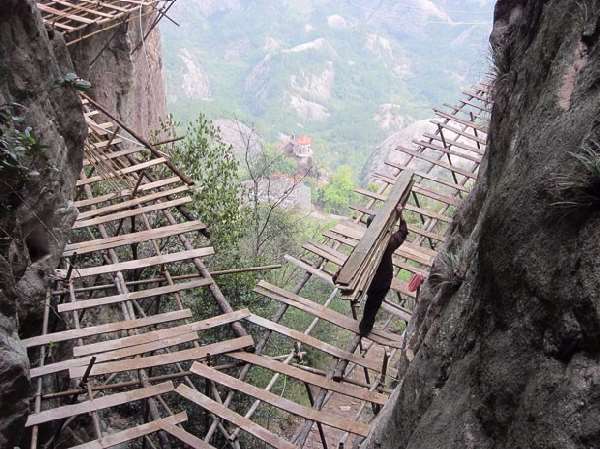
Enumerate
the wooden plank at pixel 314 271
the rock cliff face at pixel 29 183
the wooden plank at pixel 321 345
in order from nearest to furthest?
the rock cliff face at pixel 29 183 < the wooden plank at pixel 321 345 < the wooden plank at pixel 314 271

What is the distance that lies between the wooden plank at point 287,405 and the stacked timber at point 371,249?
1185 millimetres

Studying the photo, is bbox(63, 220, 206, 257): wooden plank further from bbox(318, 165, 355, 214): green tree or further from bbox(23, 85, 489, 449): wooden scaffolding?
bbox(318, 165, 355, 214): green tree

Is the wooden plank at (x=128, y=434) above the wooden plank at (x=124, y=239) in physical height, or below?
below

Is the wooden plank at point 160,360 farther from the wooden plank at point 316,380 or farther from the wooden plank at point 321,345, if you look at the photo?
the wooden plank at point 321,345

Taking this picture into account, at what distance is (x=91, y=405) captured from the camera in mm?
5035

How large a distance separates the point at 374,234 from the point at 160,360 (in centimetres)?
237

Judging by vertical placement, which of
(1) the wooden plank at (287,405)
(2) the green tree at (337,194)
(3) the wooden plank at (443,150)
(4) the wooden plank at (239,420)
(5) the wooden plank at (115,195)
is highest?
(3) the wooden plank at (443,150)

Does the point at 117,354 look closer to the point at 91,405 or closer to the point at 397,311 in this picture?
the point at 91,405

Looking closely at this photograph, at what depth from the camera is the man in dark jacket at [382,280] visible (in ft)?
18.0

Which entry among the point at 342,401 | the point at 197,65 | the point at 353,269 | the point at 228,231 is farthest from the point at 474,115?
the point at 197,65

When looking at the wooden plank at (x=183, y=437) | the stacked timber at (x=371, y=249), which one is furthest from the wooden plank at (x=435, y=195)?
the wooden plank at (x=183, y=437)

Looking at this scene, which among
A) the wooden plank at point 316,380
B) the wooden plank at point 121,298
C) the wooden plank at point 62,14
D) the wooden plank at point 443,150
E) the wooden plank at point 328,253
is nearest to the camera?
the wooden plank at point 316,380

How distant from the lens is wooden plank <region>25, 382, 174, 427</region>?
4.76m

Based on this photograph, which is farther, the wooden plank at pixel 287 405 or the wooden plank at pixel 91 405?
the wooden plank at pixel 287 405
